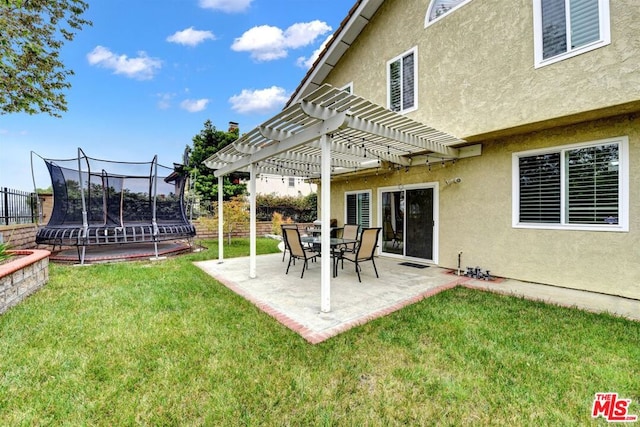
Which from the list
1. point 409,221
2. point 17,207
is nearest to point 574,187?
point 409,221

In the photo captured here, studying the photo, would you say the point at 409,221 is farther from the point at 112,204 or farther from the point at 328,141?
the point at 112,204

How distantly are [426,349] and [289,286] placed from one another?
3.24m

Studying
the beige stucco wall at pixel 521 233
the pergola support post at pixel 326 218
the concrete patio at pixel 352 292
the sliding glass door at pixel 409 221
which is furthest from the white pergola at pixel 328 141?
the sliding glass door at pixel 409 221

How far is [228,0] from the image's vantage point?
13.8 m

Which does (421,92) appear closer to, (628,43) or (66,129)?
(628,43)

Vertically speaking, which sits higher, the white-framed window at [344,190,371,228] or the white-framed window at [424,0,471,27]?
the white-framed window at [424,0,471,27]

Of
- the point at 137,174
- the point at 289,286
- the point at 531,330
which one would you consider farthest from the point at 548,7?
the point at 137,174

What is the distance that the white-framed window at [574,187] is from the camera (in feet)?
16.8

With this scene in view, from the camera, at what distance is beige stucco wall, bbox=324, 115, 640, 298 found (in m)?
5.08

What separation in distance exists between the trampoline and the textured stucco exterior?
27.6 feet

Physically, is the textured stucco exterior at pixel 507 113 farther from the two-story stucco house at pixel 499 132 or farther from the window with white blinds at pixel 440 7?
the window with white blinds at pixel 440 7

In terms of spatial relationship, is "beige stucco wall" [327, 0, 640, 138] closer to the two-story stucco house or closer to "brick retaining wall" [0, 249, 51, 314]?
the two-story stucco house

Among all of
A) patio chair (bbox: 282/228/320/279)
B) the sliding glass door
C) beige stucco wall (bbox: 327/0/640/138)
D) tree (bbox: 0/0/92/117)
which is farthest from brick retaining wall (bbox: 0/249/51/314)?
beige stucco wall (bbox: 327/0/640/138)

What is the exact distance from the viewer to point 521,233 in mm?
6293
